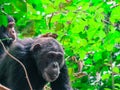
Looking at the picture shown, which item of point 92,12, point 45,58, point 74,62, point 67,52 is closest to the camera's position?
point 92,12

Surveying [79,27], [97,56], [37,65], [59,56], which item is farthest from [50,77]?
[97,56]

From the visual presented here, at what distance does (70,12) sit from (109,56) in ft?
3.72

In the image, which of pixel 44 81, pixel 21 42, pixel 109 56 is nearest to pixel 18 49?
pixel 21 42

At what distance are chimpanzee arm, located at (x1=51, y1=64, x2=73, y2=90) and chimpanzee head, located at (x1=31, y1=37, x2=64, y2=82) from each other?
0.15m

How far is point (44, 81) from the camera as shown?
16.8 feet

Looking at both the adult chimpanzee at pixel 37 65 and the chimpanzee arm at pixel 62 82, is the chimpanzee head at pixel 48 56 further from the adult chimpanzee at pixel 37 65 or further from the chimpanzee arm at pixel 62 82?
the chimpanzee arm at pixel 62 82

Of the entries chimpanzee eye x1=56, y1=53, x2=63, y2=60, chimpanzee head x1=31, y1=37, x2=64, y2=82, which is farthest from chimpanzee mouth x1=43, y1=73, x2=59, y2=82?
chimpanzee eye x1=56, y1=53, x2=63, y2=60

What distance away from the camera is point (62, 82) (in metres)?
5.06

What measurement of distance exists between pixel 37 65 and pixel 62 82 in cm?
41

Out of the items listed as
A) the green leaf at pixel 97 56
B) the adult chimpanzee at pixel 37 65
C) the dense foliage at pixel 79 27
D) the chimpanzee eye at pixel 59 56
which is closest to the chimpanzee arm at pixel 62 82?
the adult chimpanzee at pixel 37 65

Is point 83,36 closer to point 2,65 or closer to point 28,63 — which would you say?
point 28,63

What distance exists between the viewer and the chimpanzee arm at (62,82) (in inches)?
197

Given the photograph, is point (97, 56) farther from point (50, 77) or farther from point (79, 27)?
point (50, 77)

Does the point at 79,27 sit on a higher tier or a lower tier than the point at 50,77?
higher
